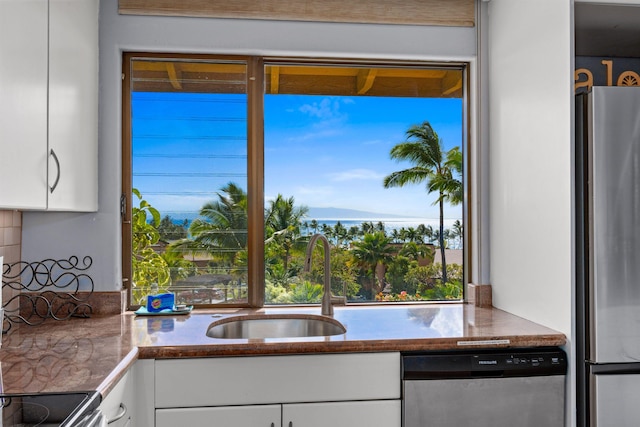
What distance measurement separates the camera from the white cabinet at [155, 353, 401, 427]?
5.57 feet

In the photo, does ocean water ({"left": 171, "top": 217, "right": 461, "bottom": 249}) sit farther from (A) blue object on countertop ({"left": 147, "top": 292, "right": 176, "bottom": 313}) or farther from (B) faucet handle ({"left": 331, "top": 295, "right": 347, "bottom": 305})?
(A) blue object on countertop ({"left": 147, "top": 292, "right": 176, "bottom": 313})

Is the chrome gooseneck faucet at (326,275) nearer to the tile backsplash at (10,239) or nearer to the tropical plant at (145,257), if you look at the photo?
the tropical plant at (145,257)

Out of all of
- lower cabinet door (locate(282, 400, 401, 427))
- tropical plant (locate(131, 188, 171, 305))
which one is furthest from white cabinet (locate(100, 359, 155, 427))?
tropical plant (locate(131, 188, 171, 305))

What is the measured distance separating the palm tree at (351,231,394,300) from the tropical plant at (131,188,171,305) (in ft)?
3.08

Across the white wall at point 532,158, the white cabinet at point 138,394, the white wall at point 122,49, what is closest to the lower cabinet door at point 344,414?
the white cabinet at point 138,394

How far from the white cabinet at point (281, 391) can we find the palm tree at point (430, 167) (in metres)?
0.94

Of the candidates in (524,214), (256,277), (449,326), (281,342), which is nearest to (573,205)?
(524,214)

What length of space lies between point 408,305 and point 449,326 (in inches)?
19.4

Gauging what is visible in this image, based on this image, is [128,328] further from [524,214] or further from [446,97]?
[446,97]

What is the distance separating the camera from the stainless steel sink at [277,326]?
2170 mm

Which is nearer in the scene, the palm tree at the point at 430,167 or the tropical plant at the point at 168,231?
the tropical plant at the point at 168,231

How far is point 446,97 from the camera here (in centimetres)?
256

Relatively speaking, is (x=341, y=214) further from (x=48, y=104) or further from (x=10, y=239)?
(x=10, y=239)

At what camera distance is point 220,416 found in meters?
1.70
